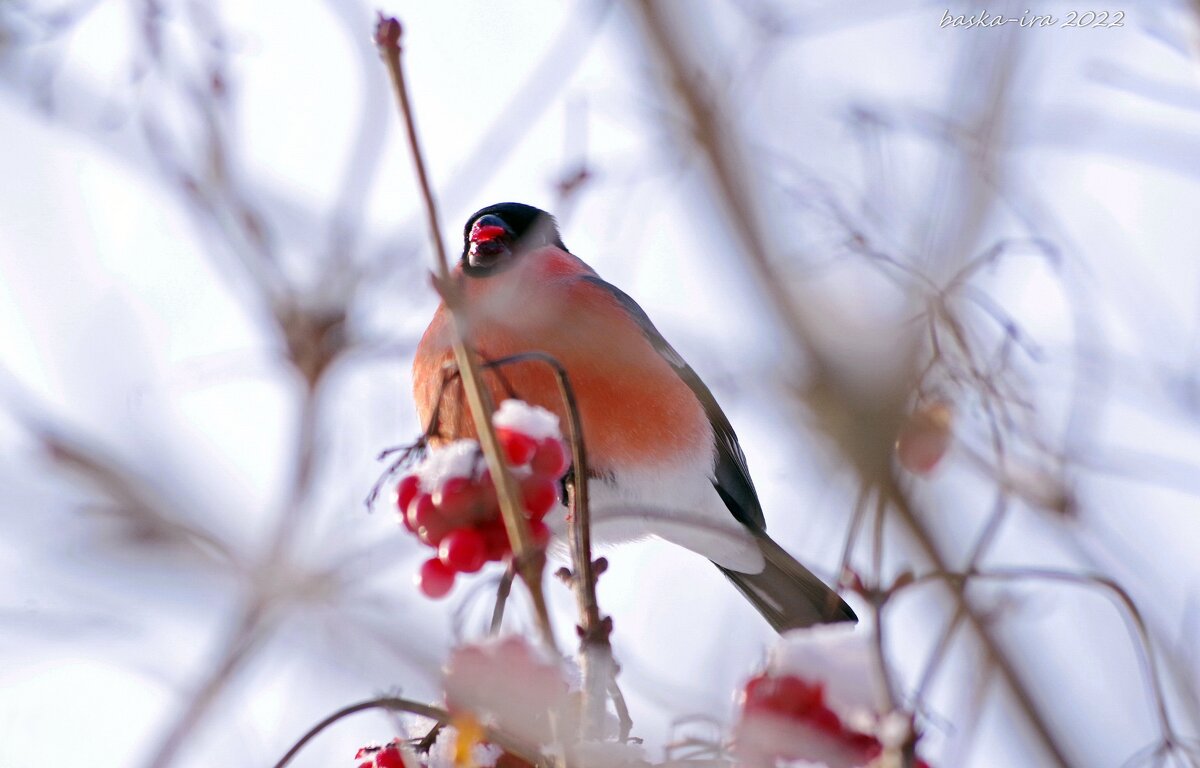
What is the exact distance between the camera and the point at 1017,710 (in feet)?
3.86

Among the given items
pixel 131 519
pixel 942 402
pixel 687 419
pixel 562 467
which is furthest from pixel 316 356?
pixel 687 419

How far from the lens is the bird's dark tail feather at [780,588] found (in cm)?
325

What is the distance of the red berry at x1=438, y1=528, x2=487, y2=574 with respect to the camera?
1.40m

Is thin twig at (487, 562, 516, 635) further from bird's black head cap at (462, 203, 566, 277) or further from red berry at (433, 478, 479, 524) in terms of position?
bird's black head cap at (462, 203, 566, 277)

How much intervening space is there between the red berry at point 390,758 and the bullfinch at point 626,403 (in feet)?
4.27

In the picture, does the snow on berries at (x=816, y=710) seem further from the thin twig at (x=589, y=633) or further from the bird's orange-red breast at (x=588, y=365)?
the bird's orange-red breast at (x=588, y=365)

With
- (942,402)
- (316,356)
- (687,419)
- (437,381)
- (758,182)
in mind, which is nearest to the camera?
(758,182)

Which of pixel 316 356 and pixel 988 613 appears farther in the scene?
pixel 316 356

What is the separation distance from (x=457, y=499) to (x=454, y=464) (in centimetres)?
5

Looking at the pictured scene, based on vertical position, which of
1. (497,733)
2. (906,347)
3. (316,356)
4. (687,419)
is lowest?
(687,419)

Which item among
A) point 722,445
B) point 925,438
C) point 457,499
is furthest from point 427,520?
point 722,445

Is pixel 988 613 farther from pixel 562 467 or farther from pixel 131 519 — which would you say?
pixel 131 519

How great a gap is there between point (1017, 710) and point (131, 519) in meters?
1.16

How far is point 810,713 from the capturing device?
127cm
